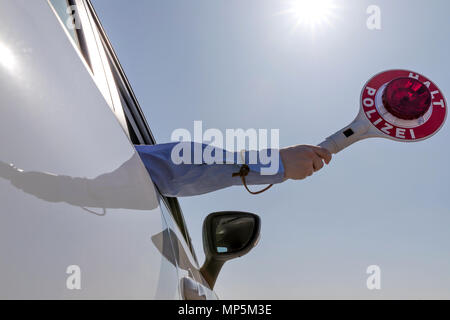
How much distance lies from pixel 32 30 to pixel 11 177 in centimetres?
24

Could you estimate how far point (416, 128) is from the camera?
202cm

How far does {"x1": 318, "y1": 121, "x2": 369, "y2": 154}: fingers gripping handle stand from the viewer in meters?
→ 1.72

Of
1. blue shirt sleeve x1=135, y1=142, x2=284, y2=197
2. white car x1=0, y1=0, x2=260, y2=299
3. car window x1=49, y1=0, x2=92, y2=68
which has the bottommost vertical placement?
white car x1=0, y1=0, x2=260, y2=299

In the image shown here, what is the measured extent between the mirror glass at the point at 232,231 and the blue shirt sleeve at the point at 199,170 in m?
0.13

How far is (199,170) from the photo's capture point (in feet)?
4.09

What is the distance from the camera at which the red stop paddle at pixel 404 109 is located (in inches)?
77.9

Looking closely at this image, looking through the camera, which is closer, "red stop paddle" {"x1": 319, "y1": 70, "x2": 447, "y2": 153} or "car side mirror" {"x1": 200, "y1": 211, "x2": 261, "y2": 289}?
"car side mirror" {"x1": 200, "y1": 211, "x2": 261, "y2": 289}

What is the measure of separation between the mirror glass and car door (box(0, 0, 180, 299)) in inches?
23.8

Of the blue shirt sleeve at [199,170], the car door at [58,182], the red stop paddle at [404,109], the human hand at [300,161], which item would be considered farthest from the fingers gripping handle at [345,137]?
the car door at [58,182]

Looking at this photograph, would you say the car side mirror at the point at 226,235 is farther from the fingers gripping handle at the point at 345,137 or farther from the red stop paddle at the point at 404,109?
the red stop paddle at the point at 404,109

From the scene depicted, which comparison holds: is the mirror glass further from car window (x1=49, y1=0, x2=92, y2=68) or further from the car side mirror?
car window (x1=49, y1=0, x2=92, y2=68)

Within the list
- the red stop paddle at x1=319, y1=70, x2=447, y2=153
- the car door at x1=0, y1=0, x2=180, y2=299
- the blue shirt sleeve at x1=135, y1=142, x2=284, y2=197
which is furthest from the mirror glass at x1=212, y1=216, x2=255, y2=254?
the red stop paddle at x1=319, y1=70, x2=447, y2=153
